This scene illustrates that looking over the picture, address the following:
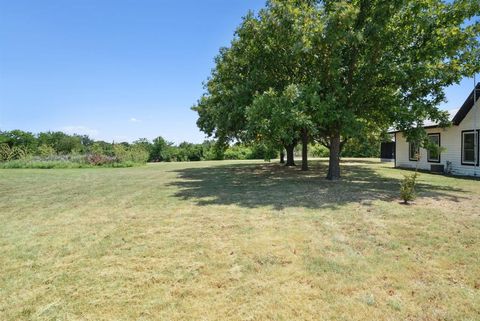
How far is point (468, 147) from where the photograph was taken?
48.5ft

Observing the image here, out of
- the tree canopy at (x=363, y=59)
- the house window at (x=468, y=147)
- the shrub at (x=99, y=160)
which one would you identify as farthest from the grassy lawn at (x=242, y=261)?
the shrub at (x=99, y=160)

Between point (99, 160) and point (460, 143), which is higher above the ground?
point (460, 143)

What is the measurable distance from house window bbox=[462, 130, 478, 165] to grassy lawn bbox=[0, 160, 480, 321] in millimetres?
9053

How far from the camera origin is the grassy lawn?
3031mm

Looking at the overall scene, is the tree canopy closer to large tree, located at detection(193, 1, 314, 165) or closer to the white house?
large tree, located at detection(193, 1, 314, 165)

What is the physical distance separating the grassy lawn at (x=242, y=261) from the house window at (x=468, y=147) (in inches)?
356

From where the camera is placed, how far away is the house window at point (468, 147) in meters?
14.5

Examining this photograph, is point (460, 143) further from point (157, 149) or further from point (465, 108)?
point (157, 149)

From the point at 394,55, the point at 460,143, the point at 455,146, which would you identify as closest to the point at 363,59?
the point at 394,55

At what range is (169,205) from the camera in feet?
25.6

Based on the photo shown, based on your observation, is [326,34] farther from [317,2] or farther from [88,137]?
[88,137]

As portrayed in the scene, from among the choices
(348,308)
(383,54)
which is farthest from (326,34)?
(348,308)

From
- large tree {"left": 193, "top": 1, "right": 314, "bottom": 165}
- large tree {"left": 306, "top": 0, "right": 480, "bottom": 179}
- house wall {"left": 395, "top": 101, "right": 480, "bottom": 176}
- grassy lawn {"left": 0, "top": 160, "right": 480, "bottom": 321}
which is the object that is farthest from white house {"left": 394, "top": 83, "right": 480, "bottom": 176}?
grassy lawn {"left": 0, "top": 160, "right": 480, "bottom": 321}

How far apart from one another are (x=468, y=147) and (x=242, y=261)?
53.1 ft
